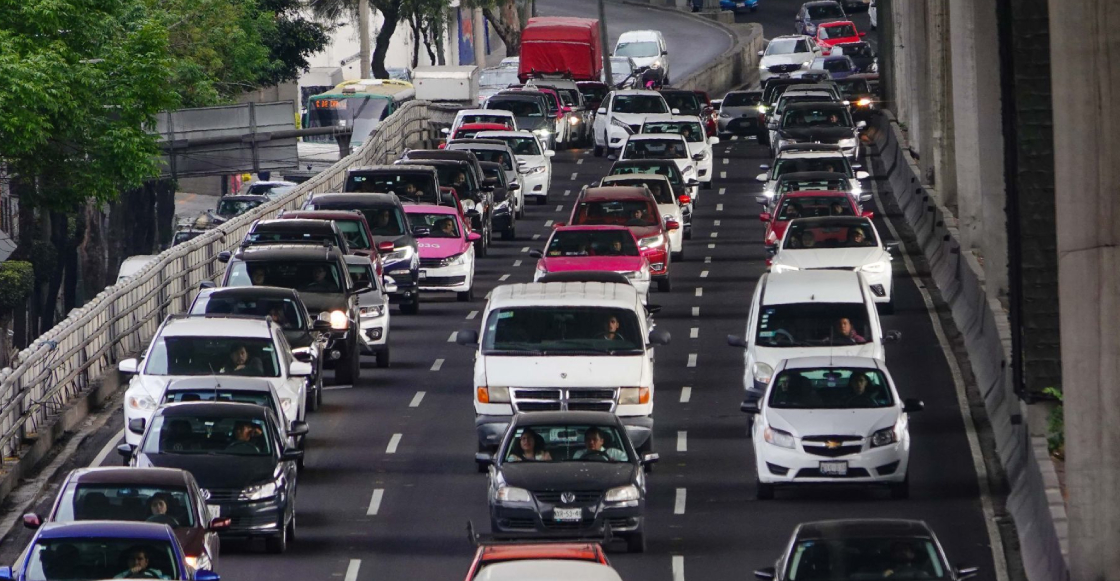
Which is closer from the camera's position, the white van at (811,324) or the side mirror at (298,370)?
the side mirror at (298,370)

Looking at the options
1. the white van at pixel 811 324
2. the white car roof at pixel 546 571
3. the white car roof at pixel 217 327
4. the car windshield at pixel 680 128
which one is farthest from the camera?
the car windshield at pixel 680 128

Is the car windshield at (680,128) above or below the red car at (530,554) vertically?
above

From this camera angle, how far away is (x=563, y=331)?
2569 centimetres

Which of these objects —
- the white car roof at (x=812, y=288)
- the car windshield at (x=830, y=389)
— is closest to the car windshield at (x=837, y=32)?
the white car roof at (x=812, y=288)

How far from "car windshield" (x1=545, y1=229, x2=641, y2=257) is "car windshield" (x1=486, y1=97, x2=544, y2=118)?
28.2m

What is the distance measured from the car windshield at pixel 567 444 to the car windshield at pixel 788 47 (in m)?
72.2

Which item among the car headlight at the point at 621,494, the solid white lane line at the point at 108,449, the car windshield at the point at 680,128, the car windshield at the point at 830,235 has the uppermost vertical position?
the car windshield at the point at 680,128

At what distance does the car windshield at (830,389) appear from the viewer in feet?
79.5

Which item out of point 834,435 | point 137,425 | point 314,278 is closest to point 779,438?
point 834,435

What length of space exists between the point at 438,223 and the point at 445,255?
791 millimetres

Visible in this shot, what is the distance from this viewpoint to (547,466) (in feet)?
72.0

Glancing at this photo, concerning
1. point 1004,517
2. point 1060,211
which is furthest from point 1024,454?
point 1060,211

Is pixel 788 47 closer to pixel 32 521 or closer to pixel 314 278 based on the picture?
pixel 314 278

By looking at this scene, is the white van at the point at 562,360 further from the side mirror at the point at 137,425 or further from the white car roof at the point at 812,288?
the side mirror at the point at 137,425
